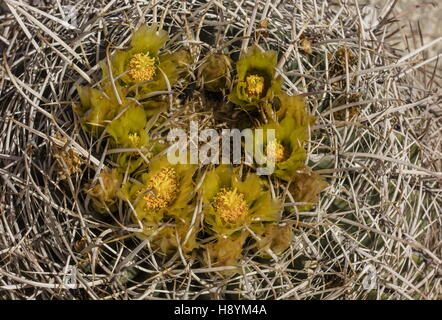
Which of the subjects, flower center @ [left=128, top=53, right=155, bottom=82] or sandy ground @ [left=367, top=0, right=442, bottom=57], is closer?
flower center @ [left=128, top=53, right=155, bottom=82]

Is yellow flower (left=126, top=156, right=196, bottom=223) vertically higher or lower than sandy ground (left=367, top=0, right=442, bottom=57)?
lower

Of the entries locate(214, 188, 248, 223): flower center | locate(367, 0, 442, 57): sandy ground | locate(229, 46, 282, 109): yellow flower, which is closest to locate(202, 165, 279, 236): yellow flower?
locate(214, 188, 248, 223): flower center

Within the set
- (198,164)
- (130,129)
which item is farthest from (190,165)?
(130,129)

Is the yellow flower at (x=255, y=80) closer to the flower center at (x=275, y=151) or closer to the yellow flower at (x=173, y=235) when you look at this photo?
the flower center at (x=275, y=151)

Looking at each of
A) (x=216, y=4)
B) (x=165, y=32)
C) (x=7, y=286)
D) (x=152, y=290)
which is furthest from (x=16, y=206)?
(x=216, y=4)

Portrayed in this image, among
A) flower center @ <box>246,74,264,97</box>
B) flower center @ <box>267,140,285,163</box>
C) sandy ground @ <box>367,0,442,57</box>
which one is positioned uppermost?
sandy ground @ <box>367,0,442,57</box>

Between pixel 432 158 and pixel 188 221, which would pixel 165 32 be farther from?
pixel 432 158

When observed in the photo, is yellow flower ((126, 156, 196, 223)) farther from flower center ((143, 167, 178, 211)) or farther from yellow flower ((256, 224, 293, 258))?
yellow flower ((256, 224, 293, 258))

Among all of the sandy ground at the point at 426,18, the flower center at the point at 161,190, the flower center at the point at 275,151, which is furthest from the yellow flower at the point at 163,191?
the sandy ground at the point at 426,18
